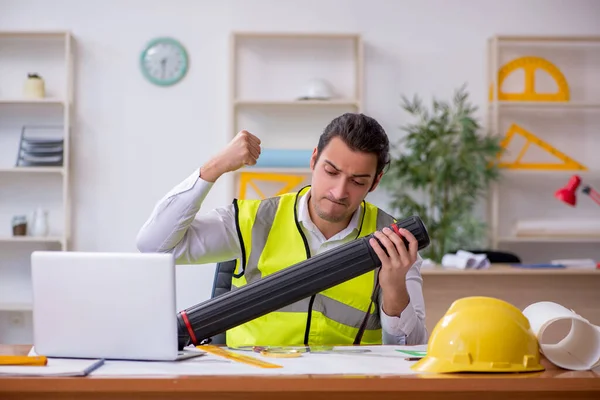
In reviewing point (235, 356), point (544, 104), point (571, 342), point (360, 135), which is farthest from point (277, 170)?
point (571, 342)

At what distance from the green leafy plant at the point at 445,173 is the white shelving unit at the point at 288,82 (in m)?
0.49

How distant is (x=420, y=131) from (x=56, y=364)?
11.0 ft

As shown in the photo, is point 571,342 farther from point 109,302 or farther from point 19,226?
point 19,226

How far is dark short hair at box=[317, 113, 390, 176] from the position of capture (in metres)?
2.22

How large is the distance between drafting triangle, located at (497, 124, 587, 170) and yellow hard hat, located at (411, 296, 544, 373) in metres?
3.43

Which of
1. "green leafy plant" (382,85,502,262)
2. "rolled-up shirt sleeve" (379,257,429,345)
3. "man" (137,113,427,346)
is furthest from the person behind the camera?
"green leafy plant" (382,85,502,262)

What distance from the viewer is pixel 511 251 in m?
4.99

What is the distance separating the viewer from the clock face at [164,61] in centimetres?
489

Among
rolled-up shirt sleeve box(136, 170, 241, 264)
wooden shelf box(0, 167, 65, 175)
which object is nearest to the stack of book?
wooden shelf box(0, 167, 65, 175)

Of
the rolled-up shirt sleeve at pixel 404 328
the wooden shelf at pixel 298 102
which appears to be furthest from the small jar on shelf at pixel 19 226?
the rolled-up shirt sleeve at pixel 404 328

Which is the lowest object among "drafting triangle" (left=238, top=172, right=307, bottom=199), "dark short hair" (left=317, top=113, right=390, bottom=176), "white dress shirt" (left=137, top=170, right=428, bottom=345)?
"white dress shirt" (left=137, top=170, right=428, bottom=345)

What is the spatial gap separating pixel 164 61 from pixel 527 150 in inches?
Answer: 90.9

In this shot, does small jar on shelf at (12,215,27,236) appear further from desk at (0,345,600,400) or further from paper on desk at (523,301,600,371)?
paper on desk at (523,301,600,371)

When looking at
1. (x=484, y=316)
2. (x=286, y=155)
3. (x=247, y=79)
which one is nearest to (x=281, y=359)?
(x=484, y=316)
